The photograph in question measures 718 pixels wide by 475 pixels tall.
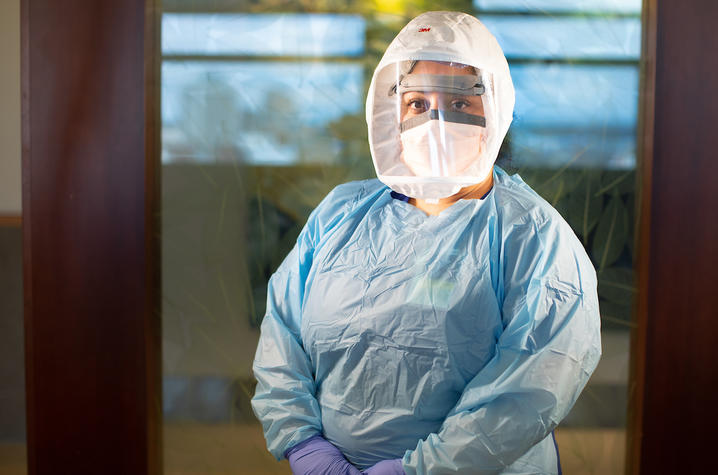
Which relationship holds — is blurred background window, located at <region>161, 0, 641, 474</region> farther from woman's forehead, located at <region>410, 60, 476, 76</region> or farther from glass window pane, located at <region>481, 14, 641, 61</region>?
woman's forehead, located at <region>410, 60, 476, 76</region>

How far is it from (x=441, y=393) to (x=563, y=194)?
61 centimetres

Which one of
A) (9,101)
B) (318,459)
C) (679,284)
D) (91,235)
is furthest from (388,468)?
(9,101)

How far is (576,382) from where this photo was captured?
1127mm

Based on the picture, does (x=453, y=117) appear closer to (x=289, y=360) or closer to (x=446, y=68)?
(x=446, y=68)

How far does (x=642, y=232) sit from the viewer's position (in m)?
1.52

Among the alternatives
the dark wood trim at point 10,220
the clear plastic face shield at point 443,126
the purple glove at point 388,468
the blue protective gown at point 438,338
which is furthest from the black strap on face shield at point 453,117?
the dark wood trim at point 10,220

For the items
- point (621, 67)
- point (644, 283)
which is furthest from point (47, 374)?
point (621, 67)

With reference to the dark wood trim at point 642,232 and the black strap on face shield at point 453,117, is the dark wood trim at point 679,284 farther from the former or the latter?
the black strap on face shield at point 453,117

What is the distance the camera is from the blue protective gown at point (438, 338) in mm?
1111

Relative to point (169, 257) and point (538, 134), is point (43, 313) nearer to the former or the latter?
point (169, 257)

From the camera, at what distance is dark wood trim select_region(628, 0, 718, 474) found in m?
1.51

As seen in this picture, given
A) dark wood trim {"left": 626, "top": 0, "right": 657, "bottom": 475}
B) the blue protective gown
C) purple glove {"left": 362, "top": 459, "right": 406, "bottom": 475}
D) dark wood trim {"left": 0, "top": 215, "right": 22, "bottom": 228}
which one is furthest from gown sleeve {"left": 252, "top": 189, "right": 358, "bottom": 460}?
dark wood trim {"left": 0, "top": 215, "right": 22, "bottom": 228}

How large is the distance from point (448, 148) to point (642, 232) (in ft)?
2.00

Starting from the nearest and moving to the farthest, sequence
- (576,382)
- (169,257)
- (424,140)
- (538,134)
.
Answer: (576,382), (424,140), (538,134), (169,257)
